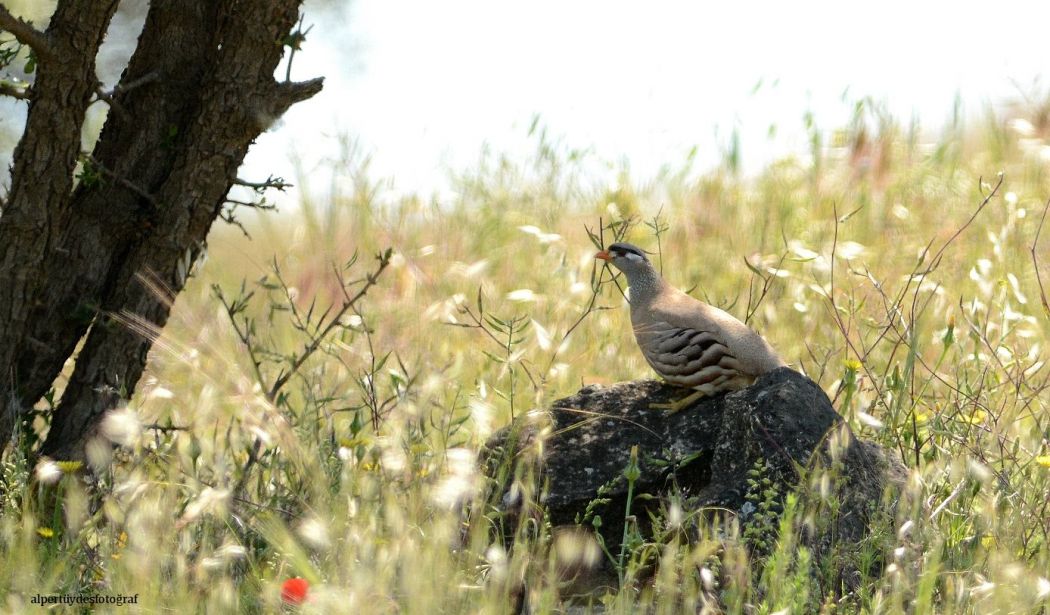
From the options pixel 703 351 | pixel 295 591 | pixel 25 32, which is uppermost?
pixel 25 32

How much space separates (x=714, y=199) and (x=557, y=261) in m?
1.85

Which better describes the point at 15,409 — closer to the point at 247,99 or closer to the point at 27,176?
the point at 27,176

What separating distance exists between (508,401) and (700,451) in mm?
1660

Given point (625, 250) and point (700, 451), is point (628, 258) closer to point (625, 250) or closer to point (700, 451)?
point (625, 250)

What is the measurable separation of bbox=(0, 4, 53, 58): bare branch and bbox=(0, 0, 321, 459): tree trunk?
0.35m

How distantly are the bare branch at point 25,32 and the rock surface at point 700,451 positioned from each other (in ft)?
7.21

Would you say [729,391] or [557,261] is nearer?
[729,391]

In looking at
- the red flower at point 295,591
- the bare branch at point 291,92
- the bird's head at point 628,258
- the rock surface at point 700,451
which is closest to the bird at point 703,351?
the rock surface at point 700,451

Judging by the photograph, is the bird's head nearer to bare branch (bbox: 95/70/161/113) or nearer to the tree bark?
bare branch (bbox: 95/70/161/113)

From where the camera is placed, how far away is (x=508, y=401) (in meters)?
5.75

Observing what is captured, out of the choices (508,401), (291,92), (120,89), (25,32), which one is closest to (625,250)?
(508,401)

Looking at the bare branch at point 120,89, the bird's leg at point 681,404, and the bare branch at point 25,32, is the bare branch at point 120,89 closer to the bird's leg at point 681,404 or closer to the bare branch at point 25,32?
the bare branch at point 25,32

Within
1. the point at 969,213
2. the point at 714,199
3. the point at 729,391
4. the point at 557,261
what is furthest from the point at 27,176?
the point at 969,213

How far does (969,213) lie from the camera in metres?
8.56
